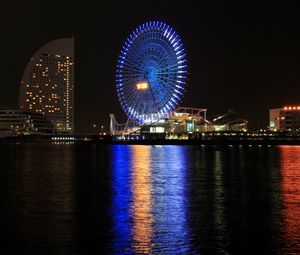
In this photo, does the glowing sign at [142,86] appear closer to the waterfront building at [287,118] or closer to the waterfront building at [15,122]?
the waterfront building at [287,118]

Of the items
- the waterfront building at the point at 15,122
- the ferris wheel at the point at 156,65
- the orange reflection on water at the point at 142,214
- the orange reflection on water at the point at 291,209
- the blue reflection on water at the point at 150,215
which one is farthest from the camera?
the waterfront building at the point at 15,122

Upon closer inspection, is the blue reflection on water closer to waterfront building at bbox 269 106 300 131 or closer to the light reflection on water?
the light reflection on water

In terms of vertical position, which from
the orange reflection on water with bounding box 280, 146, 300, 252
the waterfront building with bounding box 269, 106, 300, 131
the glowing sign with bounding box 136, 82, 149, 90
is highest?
the glowing sign with bounding box 136, 82, 149, 90

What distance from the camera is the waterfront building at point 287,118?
13038 cm

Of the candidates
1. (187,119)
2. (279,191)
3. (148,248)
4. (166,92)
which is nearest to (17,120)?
(187,119)

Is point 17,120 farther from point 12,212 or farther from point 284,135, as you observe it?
point 12,212

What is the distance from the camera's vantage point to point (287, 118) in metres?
131

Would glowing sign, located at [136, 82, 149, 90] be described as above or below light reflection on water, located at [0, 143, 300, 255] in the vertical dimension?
above

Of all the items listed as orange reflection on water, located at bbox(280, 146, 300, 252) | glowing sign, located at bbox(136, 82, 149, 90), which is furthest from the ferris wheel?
orange reflection on water, located at bbox(280, 146, 300, 252)

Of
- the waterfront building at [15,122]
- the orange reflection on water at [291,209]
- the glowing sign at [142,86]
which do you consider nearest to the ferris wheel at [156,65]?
the glowing sign at [142,86]

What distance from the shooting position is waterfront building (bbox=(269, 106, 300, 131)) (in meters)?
130

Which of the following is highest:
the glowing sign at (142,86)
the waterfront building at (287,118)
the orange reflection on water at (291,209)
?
the glowing sign at (142,86)

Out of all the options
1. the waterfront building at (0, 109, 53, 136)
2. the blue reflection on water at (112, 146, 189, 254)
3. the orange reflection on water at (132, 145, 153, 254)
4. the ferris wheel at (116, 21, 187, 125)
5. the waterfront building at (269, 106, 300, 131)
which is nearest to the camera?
the blue reflection on water at (112, 146, 189, 254)

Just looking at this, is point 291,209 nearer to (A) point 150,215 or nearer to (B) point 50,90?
(A) point 150,215
